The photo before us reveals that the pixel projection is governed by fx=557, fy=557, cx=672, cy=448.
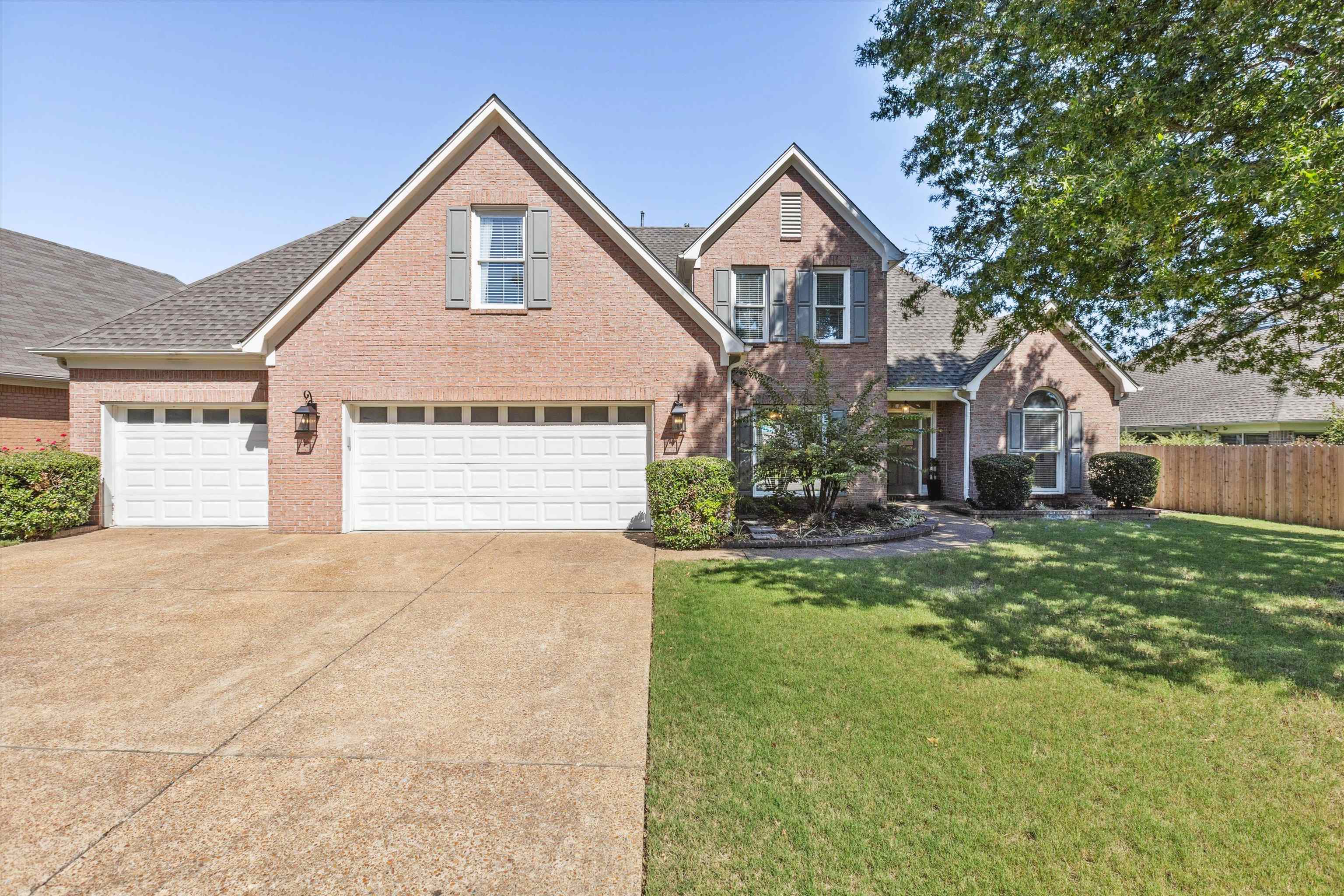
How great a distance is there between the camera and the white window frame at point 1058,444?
47.2 ft

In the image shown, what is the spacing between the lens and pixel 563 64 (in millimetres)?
10188

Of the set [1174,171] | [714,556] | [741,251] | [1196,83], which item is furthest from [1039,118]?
[714,556]

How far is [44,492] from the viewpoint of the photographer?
30.3ft

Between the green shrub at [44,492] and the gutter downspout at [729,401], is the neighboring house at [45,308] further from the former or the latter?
the gutter downspout at [729,401]

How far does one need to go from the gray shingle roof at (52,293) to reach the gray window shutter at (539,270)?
1028 cm

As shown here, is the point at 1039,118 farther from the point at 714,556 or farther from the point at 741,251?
the point at 714,556

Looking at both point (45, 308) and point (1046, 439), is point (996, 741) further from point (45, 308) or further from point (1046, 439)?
point (45, 308)

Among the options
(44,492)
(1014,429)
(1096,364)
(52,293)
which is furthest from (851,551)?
(52,293)

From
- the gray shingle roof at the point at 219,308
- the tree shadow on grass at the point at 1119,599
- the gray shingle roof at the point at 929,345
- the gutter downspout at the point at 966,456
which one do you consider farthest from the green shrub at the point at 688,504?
the gutter downspout at the point at 966,456

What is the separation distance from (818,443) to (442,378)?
674 centimetres

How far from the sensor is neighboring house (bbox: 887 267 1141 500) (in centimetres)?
1407

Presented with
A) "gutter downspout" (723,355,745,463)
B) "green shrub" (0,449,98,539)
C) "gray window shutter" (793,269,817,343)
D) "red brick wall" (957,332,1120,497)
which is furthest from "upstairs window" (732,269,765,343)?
"green shrub" (0,449,98,539)

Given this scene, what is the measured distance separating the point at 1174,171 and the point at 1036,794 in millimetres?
7011

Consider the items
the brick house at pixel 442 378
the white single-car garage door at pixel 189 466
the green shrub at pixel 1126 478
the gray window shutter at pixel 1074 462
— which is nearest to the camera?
the brick house at pixel 442 378
